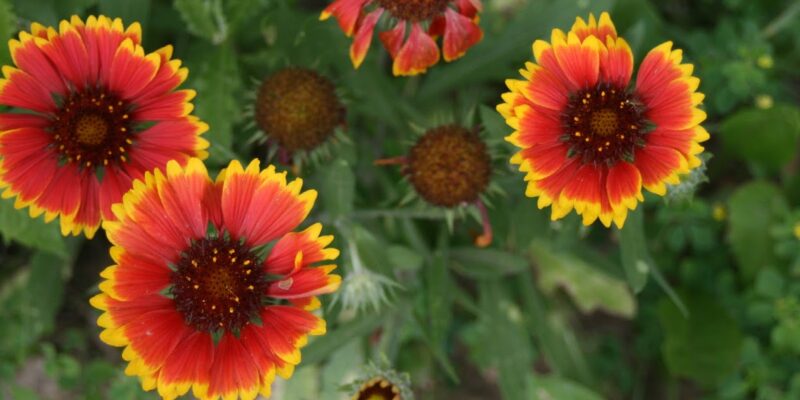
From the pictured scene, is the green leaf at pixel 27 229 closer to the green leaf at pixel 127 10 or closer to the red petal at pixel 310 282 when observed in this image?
the green leaf at pixel 127 10

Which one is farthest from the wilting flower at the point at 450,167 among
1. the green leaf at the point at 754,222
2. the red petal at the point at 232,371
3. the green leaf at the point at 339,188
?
the green leaf at the point at 754,222

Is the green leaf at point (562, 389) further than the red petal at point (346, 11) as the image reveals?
Yes

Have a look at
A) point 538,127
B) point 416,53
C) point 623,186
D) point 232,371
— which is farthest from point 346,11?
point 232,371

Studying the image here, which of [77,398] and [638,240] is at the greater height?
[638,240]

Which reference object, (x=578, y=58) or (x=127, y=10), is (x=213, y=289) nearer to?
(x=127, y=10)

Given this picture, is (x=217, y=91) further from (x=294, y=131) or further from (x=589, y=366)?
(x=589, y=366)

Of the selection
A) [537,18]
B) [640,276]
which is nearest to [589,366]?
[640,276]
